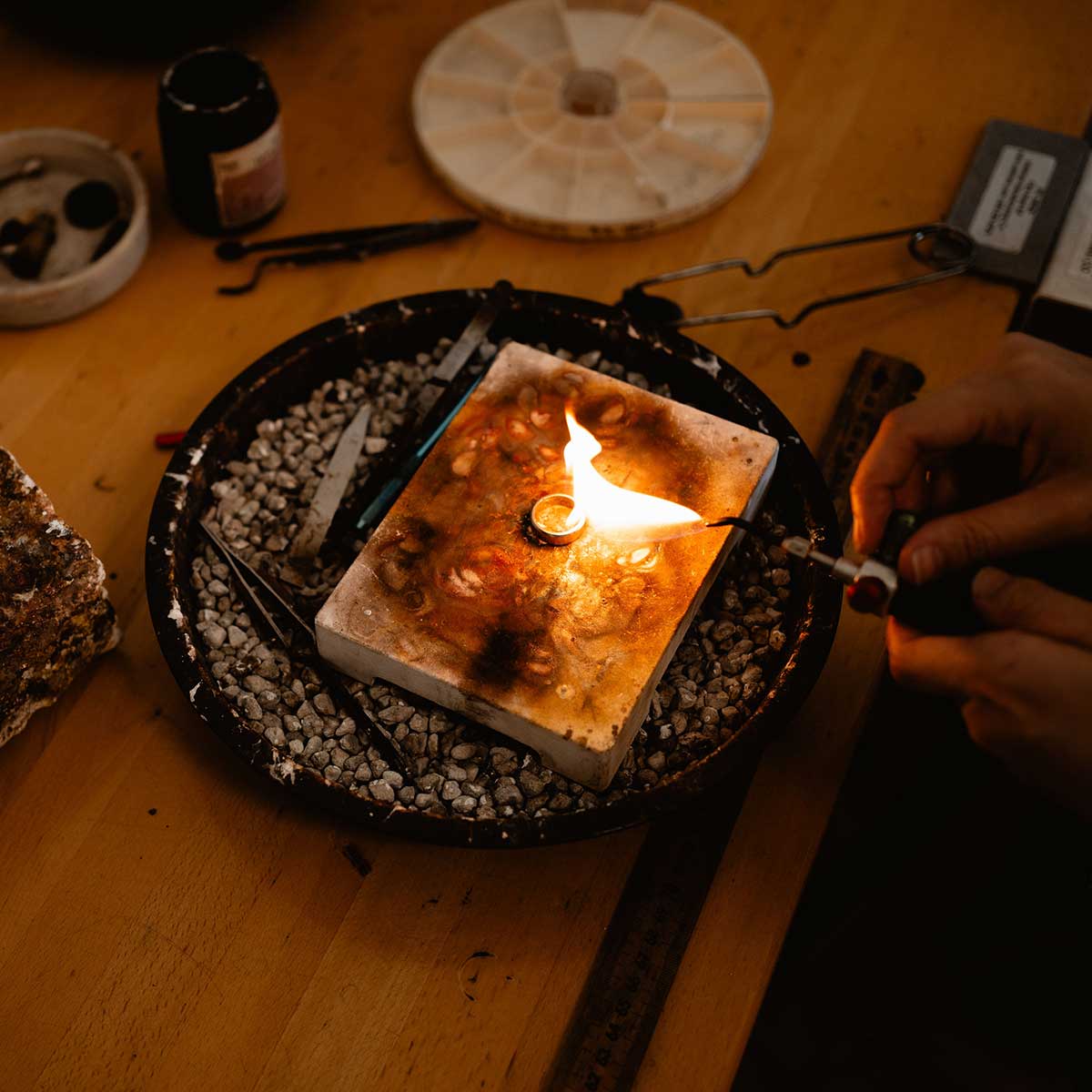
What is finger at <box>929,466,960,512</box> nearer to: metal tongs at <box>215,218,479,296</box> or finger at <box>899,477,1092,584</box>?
finger at <box>899,477,1092,584</box>

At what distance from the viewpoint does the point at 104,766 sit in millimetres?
1021

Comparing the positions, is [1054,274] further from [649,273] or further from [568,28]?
[568,28]

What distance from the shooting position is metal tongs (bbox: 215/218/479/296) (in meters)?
1.38

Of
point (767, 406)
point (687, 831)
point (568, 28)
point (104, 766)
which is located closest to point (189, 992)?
point (104, 766)

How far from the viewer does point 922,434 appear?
3.01 ft

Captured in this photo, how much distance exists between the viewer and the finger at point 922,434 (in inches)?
36.2

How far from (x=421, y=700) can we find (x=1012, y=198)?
106 centimetres

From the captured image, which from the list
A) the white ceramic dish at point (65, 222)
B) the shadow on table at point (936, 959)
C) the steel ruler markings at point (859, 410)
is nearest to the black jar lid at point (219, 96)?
the white ceramic dish at point (65, 222)

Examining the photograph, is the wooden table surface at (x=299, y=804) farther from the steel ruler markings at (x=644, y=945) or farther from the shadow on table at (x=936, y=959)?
the shadow on table at (x=936, y=959)

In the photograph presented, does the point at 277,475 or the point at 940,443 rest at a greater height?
the point at 940,443

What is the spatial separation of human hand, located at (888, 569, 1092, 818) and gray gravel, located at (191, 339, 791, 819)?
0.19 meters

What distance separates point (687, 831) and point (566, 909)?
0.14 m

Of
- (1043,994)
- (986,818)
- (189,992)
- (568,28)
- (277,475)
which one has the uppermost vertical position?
(568,28)

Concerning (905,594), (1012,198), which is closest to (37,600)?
(905,594)
